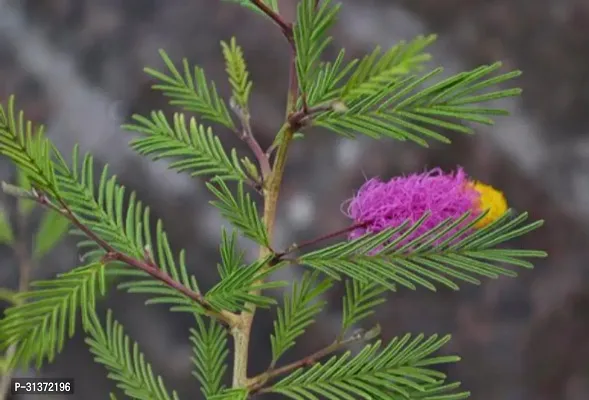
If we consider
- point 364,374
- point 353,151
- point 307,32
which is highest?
point 353,151

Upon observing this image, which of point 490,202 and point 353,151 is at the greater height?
point 353,151

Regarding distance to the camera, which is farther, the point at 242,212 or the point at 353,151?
the point at 353,151

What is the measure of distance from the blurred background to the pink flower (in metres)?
0.54

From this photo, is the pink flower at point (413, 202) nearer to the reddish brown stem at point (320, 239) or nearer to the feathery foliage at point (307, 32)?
the reddish brown stem at point (320, 239)

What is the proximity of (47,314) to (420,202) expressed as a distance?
195 millimetres

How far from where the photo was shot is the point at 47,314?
0.27m

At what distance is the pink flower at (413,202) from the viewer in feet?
1.13

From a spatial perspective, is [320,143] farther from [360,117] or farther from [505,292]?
[360,117]

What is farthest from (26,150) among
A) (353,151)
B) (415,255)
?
(353,151)

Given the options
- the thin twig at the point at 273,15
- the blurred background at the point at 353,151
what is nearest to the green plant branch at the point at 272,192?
the thin twig at the point at 273,15

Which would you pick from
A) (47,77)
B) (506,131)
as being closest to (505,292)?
(506,131)

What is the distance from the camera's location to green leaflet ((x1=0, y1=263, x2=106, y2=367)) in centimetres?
26

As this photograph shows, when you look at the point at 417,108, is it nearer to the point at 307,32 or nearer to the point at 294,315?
the point at 307,32

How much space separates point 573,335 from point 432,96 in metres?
0.76
